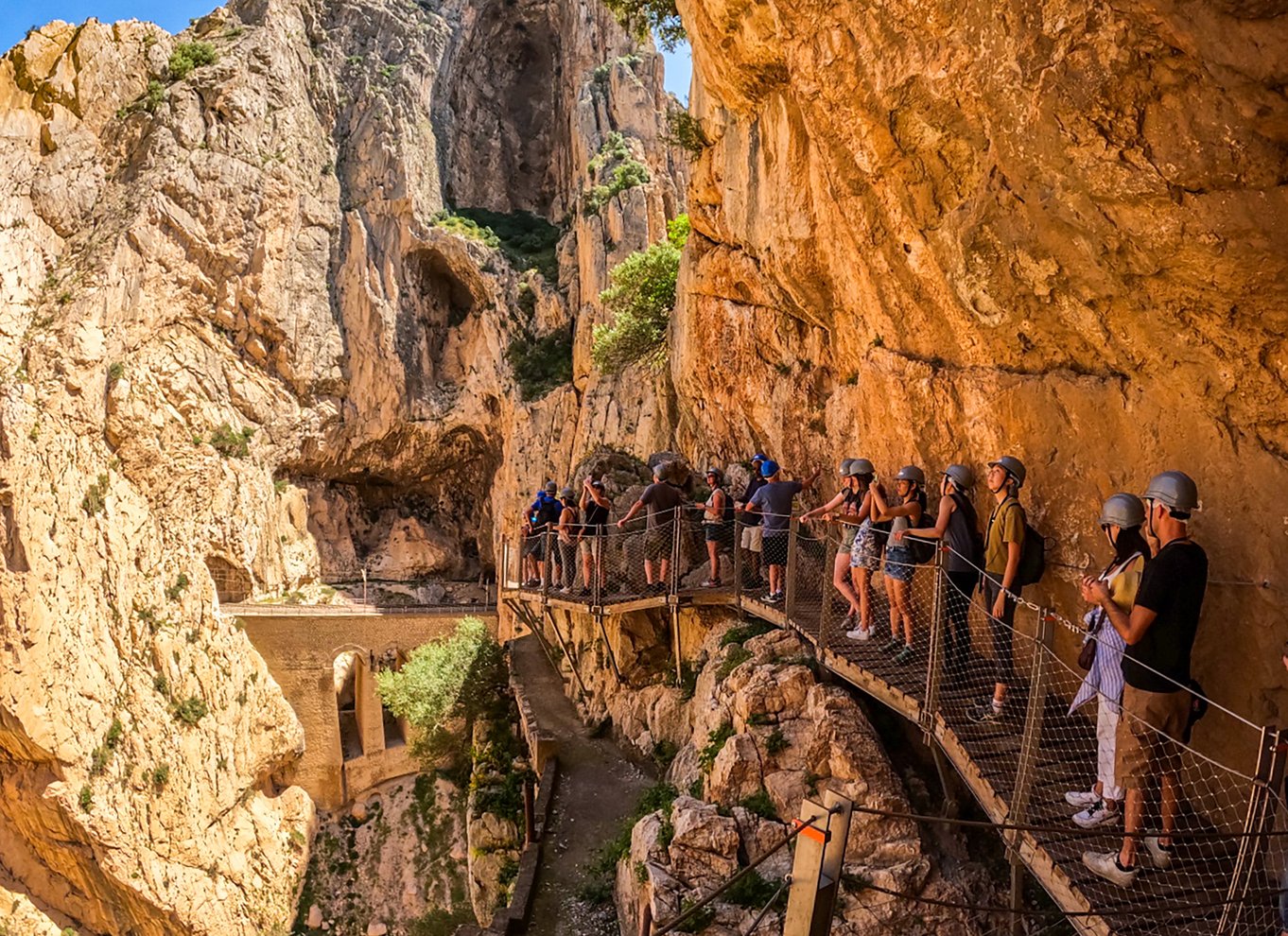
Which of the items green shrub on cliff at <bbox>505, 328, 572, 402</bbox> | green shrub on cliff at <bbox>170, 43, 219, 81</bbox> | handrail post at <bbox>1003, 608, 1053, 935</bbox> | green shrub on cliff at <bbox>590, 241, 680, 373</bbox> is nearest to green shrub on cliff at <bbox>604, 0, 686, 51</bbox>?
green shrub on cliff at <bbox>590, 241, 680, 373</bbox>

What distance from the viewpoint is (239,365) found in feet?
95.2

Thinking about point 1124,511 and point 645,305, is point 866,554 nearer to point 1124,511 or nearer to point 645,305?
point 1124,511

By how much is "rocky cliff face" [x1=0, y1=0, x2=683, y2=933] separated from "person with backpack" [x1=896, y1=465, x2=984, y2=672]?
12576 millimetres

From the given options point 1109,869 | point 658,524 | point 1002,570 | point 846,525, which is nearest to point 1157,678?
point 1109,869

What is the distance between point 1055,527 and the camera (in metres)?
7.01

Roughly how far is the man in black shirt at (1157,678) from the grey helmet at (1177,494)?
181 millimetres

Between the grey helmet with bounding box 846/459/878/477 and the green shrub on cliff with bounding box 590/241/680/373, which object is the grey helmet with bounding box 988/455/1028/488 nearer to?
the grey helmet with bounding box 846/459/878/477

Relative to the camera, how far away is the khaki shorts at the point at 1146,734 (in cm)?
438

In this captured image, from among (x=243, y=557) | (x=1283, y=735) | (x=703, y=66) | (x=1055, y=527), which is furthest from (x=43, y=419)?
(x=1283, y=735)

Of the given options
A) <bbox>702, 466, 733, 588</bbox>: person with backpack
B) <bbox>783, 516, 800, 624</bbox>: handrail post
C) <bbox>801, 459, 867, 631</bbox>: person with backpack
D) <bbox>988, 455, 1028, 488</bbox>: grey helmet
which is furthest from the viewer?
<bbox>702, 466, 733, 588</bbox>: person with backpack

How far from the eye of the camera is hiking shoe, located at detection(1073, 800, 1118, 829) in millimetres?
4684

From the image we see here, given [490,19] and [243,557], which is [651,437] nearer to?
A: [243,557]

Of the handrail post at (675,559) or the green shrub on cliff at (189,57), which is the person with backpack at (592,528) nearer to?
the handrail post at (675,559)

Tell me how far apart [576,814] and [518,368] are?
22038mm
